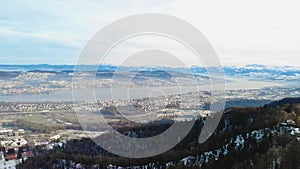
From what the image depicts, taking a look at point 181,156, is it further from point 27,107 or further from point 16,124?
point 27,107

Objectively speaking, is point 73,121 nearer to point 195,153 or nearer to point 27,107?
point 27,107

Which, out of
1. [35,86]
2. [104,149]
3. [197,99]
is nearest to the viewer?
[104,149]

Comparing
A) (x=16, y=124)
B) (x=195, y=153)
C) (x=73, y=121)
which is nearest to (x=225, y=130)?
(x=195, y=153)

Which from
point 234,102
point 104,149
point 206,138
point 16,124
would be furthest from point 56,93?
point 206,138

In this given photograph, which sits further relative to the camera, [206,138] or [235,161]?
[206,138]

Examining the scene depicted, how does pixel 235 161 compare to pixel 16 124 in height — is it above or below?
above

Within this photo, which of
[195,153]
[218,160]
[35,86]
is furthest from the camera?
[35,86]

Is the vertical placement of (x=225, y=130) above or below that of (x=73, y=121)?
above

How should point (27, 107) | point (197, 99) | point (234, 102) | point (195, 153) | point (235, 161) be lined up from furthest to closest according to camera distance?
point (27, 107)
point (234, 102)
point (197, 99)
point (195, 153)
point (235, 161)

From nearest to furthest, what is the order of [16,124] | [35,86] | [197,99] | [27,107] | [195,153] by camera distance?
[195,153] < [197,99] < [16,124] < [27,107] < [35,86]
